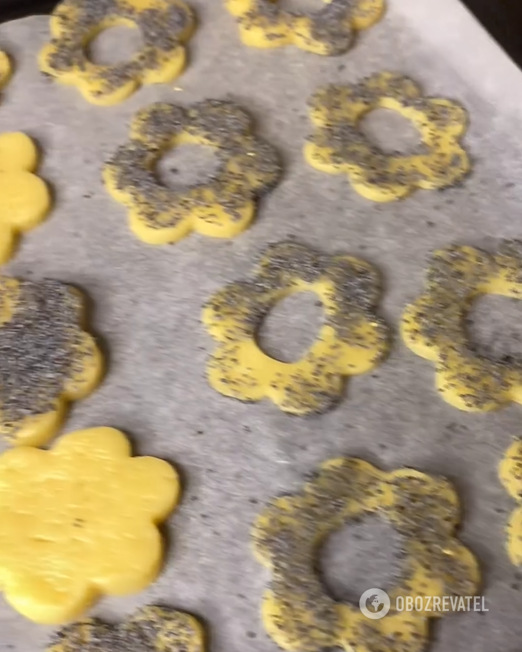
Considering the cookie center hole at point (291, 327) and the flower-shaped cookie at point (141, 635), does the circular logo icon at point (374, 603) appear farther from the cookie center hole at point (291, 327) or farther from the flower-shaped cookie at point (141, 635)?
the cookie center hole at point (291, 327)

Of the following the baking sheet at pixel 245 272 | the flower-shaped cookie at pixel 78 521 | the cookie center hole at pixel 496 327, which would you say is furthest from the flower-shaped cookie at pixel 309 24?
the flower-shaped cookie at pixel 78 521

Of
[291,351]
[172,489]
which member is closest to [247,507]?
[172,489]

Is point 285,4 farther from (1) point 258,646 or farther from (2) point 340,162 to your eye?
(1) point 258,646

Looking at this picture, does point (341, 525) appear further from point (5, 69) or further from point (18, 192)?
point (5, 69)

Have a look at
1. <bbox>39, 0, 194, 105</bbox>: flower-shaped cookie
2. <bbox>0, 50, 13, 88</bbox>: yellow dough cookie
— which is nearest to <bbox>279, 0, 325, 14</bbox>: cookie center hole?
<bbox>39, 0, 194, 105</bbox>: flower-shaped cookie

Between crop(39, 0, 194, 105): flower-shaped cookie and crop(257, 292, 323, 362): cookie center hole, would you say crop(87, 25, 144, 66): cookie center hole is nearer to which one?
crop(39, 0, 194, 105): flower-shaped cookie

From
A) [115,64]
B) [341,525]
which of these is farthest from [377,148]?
[341,525]
